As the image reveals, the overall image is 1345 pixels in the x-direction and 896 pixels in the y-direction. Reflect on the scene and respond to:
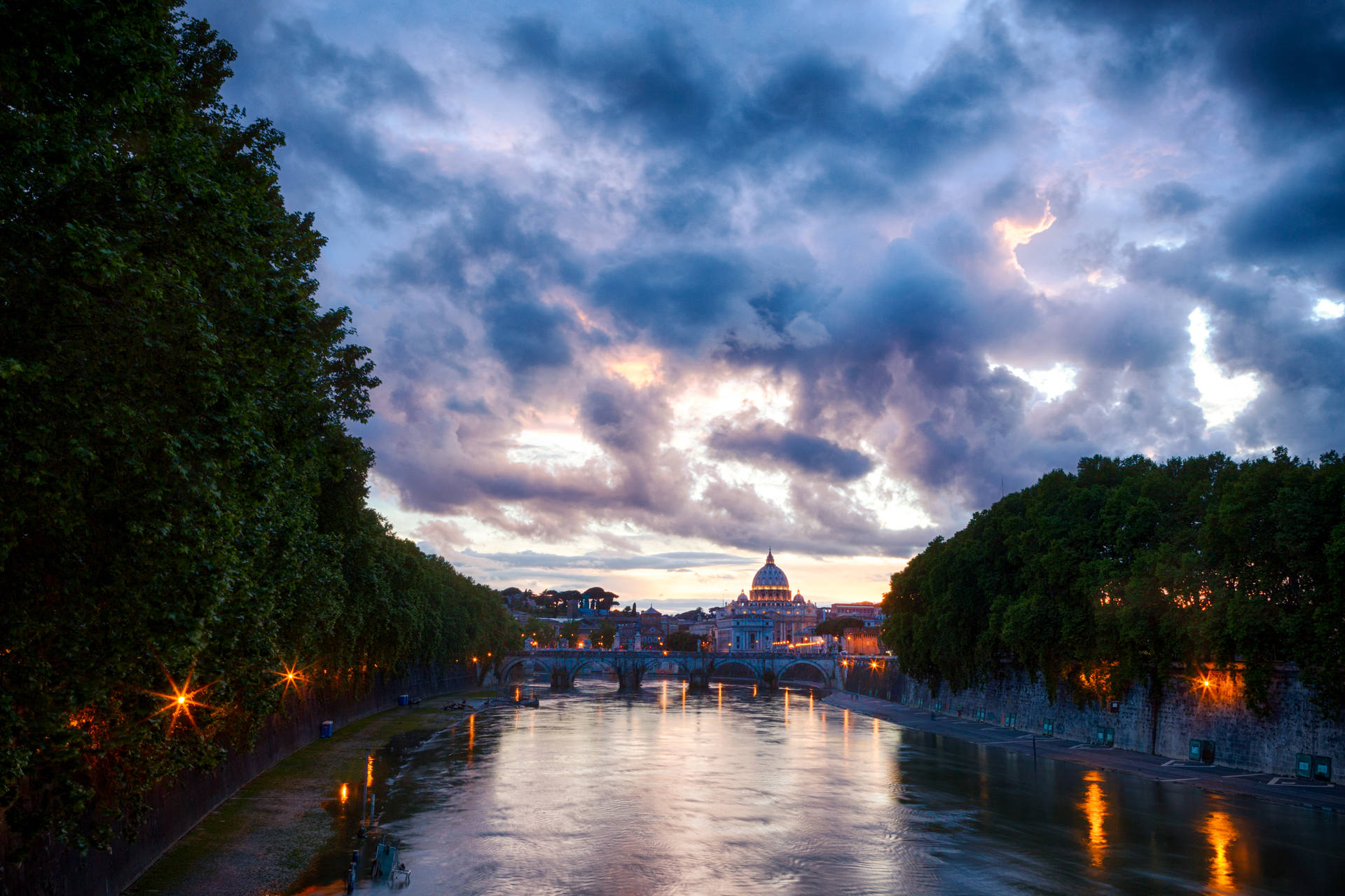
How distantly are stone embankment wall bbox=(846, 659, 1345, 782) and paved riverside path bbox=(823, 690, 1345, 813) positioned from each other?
894mm

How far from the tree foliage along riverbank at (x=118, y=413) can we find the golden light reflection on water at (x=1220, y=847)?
29.9 meters

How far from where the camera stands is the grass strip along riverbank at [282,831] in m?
27.5

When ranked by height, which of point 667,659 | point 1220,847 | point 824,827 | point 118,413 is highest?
point 118,413

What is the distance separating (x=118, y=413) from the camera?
1517 cm

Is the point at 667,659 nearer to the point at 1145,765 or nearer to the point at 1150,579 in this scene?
the point at 1145,765

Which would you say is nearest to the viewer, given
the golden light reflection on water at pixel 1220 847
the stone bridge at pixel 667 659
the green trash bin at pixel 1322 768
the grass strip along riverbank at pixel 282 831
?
the grass strip along riverbank at pixel 282 831

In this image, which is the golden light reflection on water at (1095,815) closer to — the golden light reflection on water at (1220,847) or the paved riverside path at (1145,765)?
the paved riverside path at (1145,765)

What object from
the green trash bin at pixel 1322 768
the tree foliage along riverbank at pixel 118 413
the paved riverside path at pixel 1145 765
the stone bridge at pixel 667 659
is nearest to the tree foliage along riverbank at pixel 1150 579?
the green trash bin at pixel 1322 768

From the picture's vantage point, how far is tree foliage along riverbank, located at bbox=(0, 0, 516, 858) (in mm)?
14555

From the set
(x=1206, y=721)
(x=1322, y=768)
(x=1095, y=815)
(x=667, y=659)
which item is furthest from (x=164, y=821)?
(x=667, y=659)

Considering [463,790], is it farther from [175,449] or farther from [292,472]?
[175,449]

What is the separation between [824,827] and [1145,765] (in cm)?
2795

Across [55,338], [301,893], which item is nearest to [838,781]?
[301,893]

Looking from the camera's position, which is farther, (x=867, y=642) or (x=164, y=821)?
(x=867, y=642)
